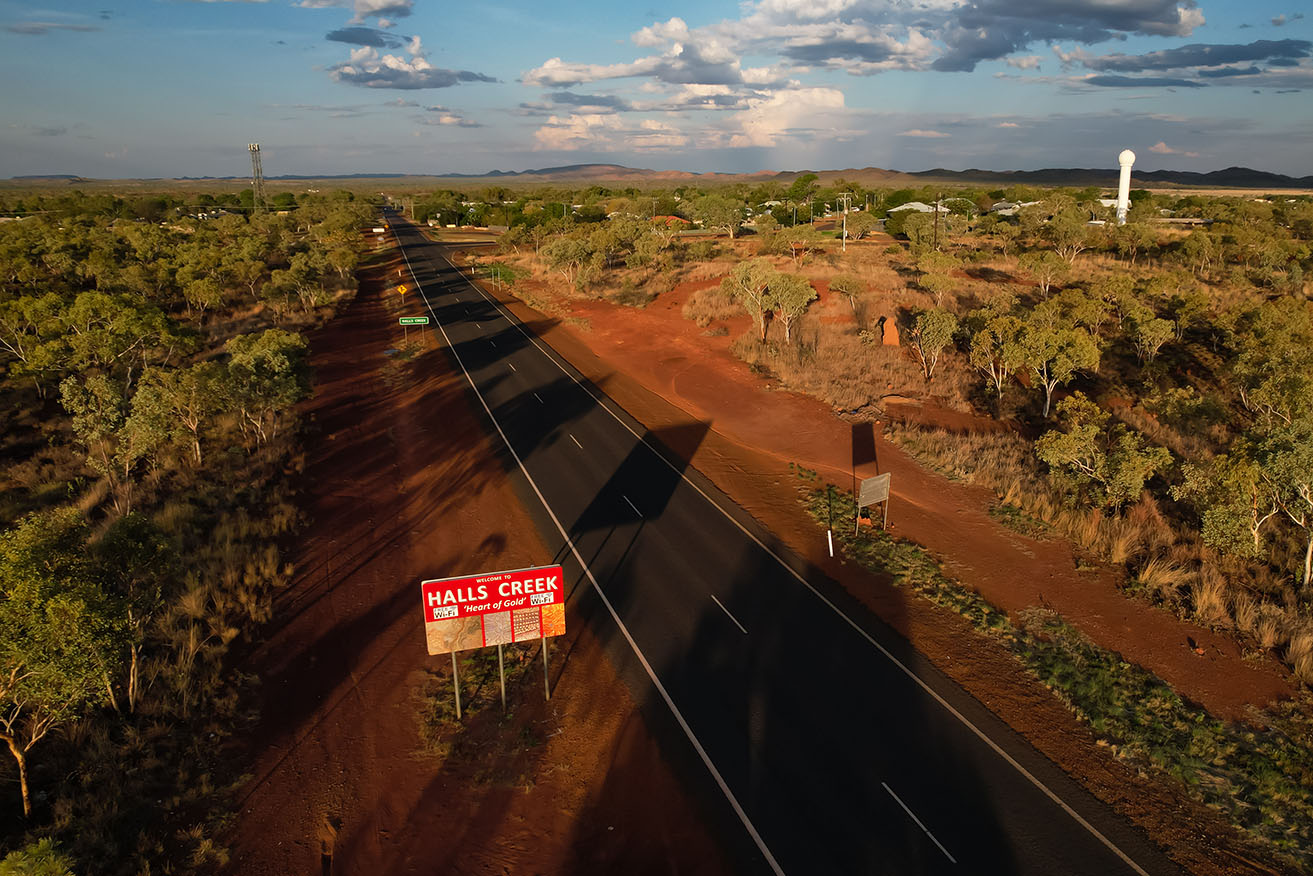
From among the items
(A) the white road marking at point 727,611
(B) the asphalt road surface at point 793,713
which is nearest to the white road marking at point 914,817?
(B) the asphalt road surface at point 793,713

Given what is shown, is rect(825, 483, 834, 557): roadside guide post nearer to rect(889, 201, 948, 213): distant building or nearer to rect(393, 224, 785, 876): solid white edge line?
rect(393, 224, 785, 876): solid white edge line

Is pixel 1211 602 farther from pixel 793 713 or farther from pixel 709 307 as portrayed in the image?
pixel 709 307

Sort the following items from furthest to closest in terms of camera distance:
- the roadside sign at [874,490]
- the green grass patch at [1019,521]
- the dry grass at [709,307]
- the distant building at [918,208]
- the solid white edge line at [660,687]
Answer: the distant building at [918,208] → the dry grass at [709,307] → the green grass patch at [1019,521] → the roadside sign at [874,490] → the solid white edge line at [660,687]

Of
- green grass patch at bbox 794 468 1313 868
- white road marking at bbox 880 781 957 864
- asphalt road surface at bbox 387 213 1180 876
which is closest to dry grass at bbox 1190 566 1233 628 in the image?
green grass patch at bbox 794 468 1313 868

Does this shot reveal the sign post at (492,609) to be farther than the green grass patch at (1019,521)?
No

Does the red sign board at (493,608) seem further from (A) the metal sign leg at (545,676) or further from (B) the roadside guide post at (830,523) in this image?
(B) the roadside guide post at (830,523)

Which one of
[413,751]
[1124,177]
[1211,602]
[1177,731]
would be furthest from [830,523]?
[1124,177]
